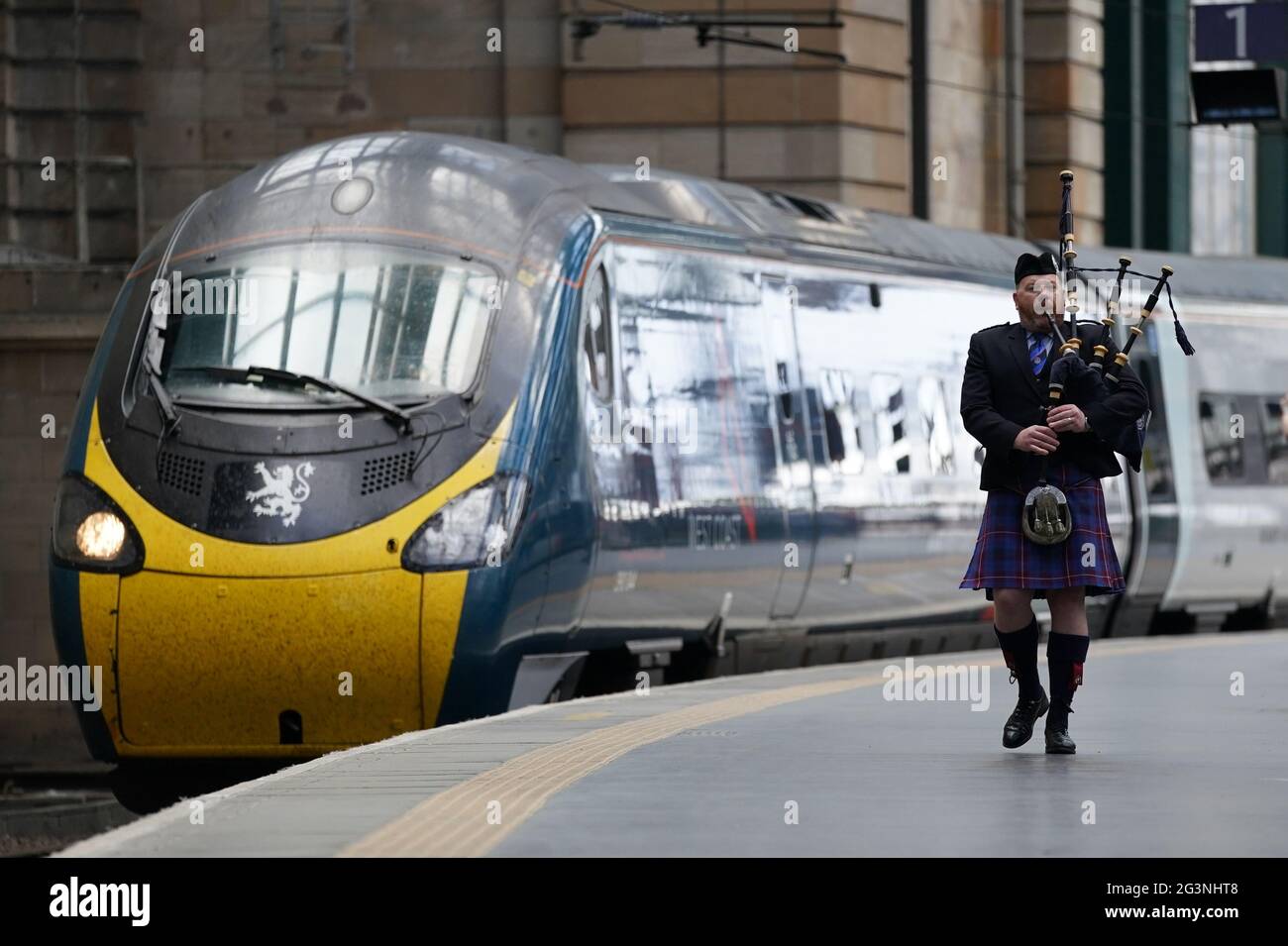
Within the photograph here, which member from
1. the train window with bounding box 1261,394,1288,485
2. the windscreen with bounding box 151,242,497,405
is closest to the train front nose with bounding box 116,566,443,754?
the windscreen with bounding box 151,242,497,405

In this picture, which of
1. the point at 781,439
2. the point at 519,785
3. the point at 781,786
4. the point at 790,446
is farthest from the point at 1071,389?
the point at 790,446

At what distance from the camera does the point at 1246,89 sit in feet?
64.7

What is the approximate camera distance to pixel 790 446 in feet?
50.0

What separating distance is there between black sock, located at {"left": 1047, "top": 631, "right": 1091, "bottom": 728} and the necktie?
833mm

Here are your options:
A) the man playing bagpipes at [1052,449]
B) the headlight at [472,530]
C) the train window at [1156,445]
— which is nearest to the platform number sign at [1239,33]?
the train window at [1156,445]

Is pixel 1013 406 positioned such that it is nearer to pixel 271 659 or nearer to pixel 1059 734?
pixel 1059 734

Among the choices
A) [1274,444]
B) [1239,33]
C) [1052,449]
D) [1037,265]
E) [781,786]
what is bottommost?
[781,786]

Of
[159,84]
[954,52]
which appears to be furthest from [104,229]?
[954,52]

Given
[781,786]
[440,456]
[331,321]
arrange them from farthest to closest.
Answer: [331,321] → [440,456] → [781,786]

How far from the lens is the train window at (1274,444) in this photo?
70.8 ft

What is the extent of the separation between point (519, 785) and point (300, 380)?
432cm

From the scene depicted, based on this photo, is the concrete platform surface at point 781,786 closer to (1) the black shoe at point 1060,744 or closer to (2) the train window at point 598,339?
(1) the black shoe at point 1060,744

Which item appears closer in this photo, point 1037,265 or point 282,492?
point 1037,265
